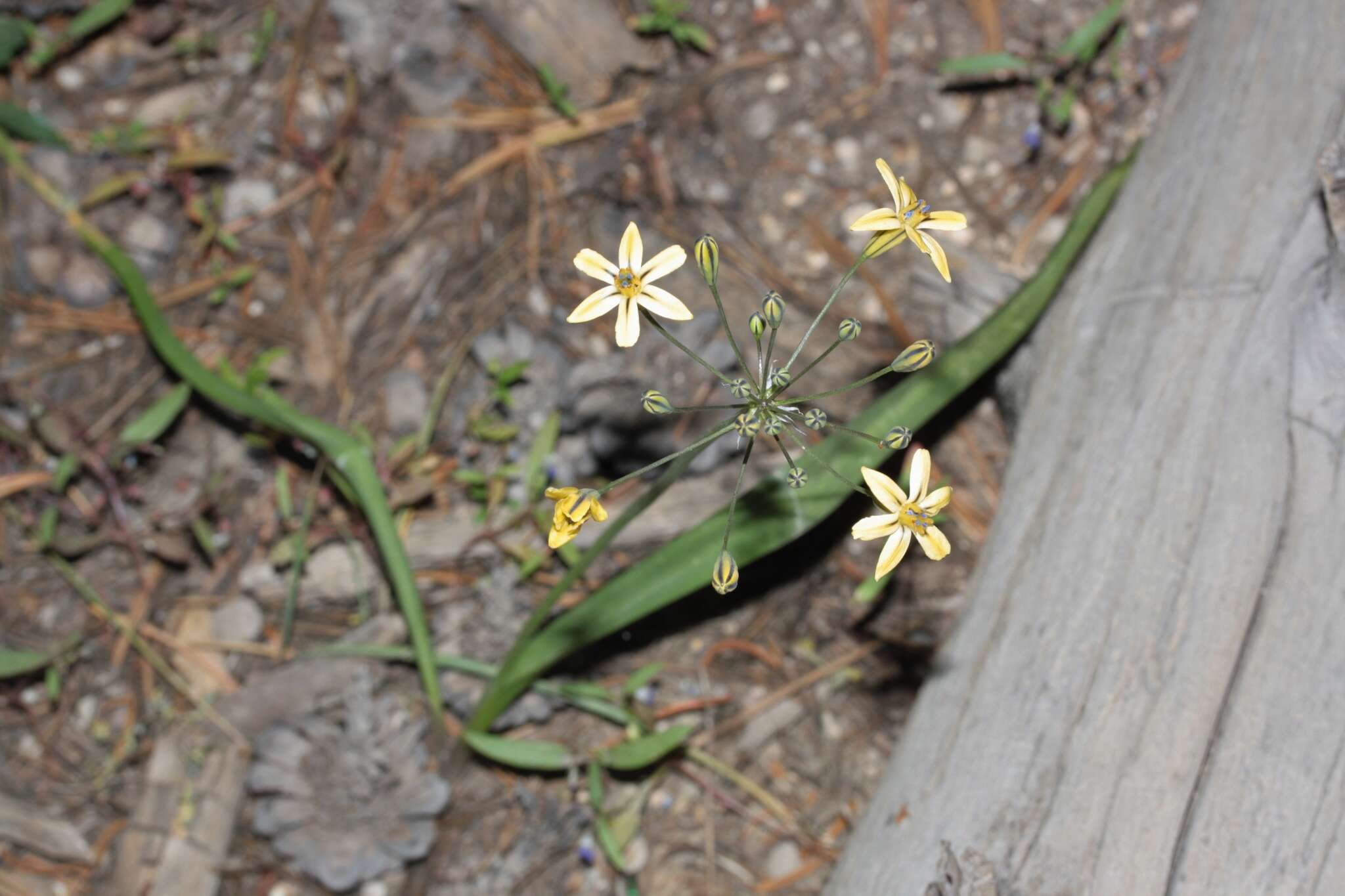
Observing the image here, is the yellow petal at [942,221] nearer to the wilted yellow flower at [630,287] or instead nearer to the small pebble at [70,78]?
the wilted yellow flower at [630,287]

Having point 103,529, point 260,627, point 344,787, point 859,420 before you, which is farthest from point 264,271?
point 859,420

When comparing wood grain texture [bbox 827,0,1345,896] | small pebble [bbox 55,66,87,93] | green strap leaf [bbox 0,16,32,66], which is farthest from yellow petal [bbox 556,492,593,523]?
green strap leaf [bbox 0,16,32,66]

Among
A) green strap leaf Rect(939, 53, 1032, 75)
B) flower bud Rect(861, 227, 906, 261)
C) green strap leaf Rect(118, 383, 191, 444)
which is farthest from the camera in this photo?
green strap leaf Rect(939, 53, 1032, 75)

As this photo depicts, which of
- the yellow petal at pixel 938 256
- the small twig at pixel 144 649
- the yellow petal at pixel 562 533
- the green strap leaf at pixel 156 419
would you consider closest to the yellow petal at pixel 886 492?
the yellow petal at pixel 938 256

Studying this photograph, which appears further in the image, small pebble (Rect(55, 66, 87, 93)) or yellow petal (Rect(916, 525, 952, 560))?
small pebble (Rect(55, 66, 87, 93))

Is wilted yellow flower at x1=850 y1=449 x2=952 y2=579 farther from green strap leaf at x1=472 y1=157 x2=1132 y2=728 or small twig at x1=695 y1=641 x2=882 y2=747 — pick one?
small twig at x1=695 y1=641 x2=882 y2=747

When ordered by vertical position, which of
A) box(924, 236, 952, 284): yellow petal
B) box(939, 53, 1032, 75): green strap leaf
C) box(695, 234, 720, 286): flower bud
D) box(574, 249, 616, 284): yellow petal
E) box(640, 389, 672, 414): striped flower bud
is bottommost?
box(640, 389, 672, 414): striped flower bud

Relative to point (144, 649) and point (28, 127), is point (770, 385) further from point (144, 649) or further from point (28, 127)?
point (28, 127)
